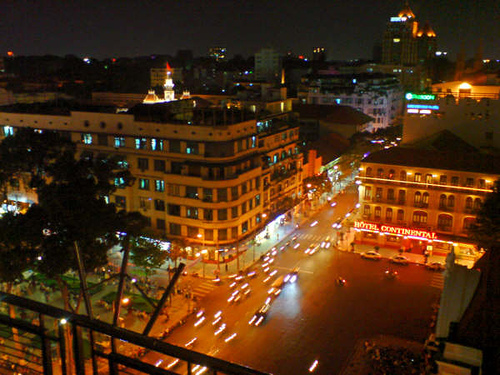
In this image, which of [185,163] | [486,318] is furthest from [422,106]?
[486,318]

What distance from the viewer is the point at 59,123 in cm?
3988

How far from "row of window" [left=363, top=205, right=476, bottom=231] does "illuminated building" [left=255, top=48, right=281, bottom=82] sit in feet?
309

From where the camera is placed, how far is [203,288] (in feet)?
108

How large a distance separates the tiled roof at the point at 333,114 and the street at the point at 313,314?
35079 mm

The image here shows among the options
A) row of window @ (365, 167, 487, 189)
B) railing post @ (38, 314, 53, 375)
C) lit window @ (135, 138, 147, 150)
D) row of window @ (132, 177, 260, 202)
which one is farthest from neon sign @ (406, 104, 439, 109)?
railing post @ (38, 314, 53, 375)

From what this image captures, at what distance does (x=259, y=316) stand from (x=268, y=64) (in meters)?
112

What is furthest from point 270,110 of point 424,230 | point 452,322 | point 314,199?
point 452,322

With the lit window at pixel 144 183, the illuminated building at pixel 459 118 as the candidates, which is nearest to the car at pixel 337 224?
the illuminated building at pixel 459 118

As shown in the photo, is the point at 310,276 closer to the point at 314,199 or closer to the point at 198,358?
the point at 314,199

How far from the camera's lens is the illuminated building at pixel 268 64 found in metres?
130

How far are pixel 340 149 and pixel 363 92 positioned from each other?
20.5 meters

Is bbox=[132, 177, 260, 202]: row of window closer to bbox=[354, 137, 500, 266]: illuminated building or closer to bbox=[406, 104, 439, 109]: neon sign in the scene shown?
bbox=[354, 137, 500, 266]: illuminated building

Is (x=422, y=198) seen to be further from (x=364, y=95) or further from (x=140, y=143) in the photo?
(x=364, y=95)

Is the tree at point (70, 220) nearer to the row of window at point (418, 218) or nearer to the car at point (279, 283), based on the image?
the car at point (279, 283)
